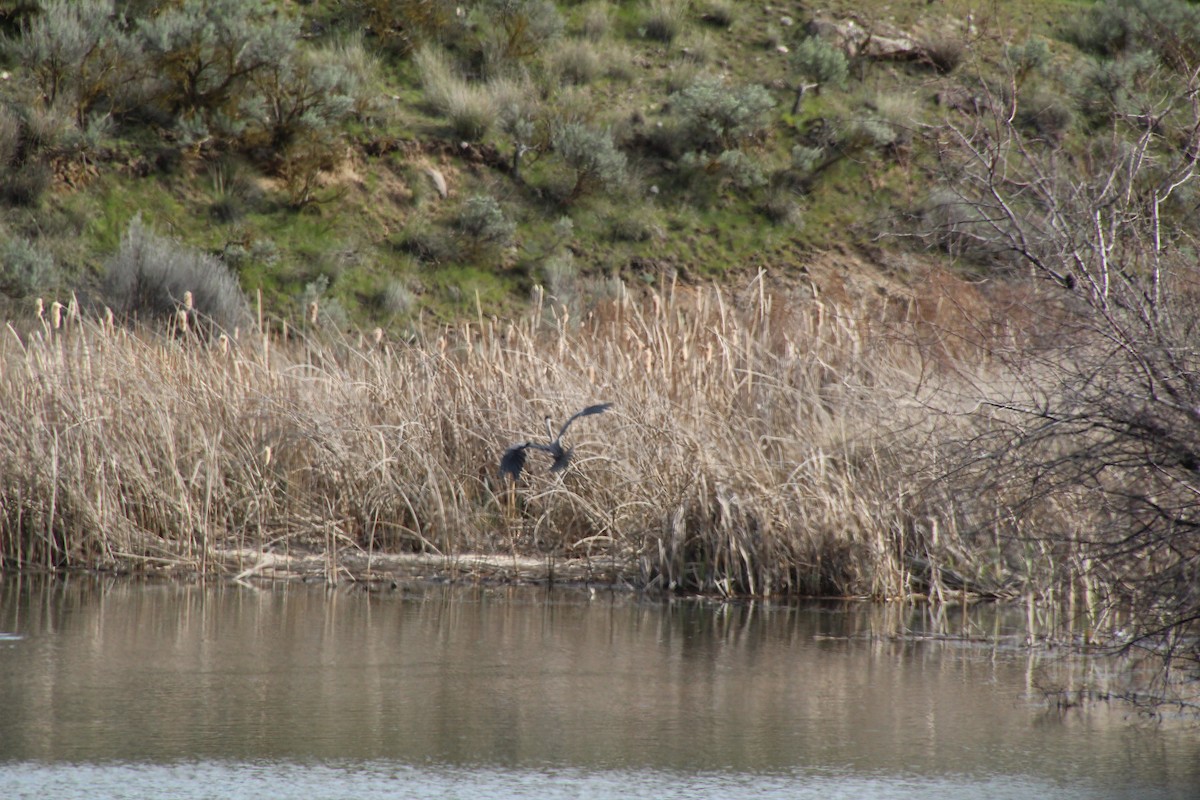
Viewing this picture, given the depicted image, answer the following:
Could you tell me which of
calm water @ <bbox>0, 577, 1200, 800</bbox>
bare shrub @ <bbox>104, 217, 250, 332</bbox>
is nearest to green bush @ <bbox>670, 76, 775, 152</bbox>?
bare shrub @ <bbox>104, 217, 250, 332</bbox>

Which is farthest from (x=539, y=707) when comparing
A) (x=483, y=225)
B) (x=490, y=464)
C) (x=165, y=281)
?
(x=483, y=225)

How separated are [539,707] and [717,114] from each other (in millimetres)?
20229

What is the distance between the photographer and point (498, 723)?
181 inches

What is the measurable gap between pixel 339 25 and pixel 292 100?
3.32 meters

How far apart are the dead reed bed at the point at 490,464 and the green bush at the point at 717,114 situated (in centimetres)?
1548

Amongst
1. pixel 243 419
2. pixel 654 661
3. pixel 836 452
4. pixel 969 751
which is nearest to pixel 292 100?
pixel 243 419

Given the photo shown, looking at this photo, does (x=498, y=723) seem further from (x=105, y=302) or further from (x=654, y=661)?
(x=105, y=302)

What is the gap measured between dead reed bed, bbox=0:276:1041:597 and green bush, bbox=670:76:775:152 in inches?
609

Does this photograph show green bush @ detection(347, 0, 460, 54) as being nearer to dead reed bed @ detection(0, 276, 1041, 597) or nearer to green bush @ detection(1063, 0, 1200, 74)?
green bush @ detection(1063, 0, 1200, 74)

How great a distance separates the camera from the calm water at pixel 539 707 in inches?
156

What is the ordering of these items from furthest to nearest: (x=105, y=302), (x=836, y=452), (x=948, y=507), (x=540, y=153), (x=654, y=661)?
(x=540, y=153), (x=105, y=302), (x=836, y=452), (x=948, y=507), (x=654, y=661)

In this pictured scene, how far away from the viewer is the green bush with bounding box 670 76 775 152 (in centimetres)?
2394

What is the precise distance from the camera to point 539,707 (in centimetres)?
483

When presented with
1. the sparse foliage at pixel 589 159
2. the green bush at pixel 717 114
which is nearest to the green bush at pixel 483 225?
the sparse foliage at pixel 589 159
